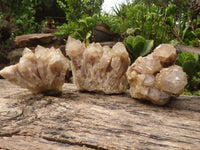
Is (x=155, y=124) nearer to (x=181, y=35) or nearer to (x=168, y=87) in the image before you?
(x=168, y=87)

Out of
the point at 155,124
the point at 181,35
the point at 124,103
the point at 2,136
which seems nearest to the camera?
the point at 2,136

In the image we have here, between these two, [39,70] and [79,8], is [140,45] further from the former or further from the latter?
[79,8]

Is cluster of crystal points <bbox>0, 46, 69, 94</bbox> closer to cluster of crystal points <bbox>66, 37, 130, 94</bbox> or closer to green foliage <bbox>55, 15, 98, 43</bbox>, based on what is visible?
cluster of crystal points <bbox>66, 37, 130, 94</bbox>

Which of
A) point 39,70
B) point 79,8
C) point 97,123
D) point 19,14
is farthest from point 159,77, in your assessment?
point 19,14

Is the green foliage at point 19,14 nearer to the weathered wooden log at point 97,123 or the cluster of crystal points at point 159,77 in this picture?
the weathered wooden log at point 97,123

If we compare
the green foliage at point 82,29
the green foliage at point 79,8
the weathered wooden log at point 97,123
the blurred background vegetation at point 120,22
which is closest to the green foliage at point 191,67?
the blurred background vegetation at point 120,22

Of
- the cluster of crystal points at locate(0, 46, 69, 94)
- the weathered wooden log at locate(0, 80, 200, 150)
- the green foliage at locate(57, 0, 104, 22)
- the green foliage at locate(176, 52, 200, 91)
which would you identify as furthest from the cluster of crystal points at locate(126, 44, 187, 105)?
the green foliage at locate(57, 0, 104, 22)

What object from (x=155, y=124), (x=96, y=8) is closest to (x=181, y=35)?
(x=96, y=8)
